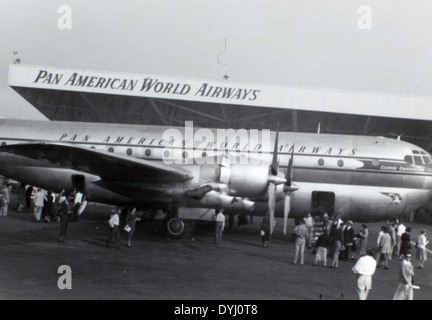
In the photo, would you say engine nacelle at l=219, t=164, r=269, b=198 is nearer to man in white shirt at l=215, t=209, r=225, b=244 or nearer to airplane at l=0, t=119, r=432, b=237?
airplane at l=0, t=119, r=432, b=237

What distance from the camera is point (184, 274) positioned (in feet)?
33.5

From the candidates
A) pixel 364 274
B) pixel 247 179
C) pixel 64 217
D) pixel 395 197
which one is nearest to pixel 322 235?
pixel 247 179

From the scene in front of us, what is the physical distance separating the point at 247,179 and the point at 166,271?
15.4ft

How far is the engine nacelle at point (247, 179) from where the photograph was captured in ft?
46.0

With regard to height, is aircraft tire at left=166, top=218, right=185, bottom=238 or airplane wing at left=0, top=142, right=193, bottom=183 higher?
airplane wing at left=0, top=142, right=193, bottom=183

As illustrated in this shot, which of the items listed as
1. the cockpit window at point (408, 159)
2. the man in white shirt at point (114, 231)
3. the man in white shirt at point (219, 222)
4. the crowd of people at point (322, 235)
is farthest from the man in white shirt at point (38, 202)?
the cockpit window at point (408, 159)

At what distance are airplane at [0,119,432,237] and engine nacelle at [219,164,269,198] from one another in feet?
0.10

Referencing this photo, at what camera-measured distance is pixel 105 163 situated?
13.6m

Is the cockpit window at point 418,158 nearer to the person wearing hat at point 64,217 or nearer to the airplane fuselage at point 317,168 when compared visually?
the airplane fuselage at point 317,168

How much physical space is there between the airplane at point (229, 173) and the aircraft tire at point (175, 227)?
0.03 m

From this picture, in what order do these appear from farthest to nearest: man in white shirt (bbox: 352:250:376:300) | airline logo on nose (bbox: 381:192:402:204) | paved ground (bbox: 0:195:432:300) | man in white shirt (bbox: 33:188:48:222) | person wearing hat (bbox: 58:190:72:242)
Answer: man in white shirt (bbox: 33:188:48:222), airline logo on nose (bbox: 381:192:402:204), person wearing hat (bbox: 58:190:72:242), paved ground (bbox: 0:195:432:300), man in white shirt (bbox: 352:250:376:300)

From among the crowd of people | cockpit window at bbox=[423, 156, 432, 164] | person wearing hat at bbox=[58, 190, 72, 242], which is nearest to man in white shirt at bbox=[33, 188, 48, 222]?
the crowd of people

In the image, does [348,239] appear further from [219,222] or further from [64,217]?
[64,217]

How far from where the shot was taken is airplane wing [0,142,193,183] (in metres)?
12.1
